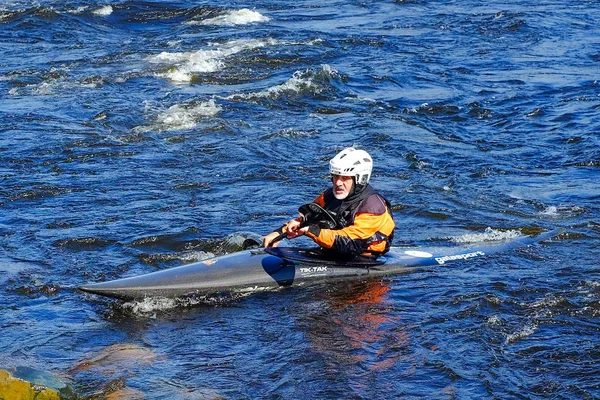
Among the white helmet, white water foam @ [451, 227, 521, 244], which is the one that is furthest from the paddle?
white water foam @ [451, 227, 521, 244]

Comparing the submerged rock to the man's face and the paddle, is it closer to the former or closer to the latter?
the paddle

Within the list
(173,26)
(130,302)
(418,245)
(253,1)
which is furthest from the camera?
(253,1)

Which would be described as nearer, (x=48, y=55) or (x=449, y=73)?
(x=449, y=73)

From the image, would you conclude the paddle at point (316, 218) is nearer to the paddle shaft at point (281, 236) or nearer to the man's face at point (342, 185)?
the paddle shaft at point (281, 236)

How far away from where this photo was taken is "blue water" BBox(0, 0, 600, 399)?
6.50m

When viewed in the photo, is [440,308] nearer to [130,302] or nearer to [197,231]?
[130,302]

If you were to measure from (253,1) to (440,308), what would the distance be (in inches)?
716

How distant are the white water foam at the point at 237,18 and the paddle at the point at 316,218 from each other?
13.8 metres

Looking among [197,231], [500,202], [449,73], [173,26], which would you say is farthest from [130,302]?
[173,26]

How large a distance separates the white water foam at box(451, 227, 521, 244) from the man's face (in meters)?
2.04

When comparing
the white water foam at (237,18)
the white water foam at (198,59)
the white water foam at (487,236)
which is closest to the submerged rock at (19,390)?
the white water foam at (487,236)

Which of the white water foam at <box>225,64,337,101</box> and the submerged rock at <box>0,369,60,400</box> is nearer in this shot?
the submerged rock at <box>0,369,60,400</box>

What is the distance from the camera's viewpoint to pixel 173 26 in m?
21.5

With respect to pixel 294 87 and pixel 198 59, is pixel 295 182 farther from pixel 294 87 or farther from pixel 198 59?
pixel 198 59
